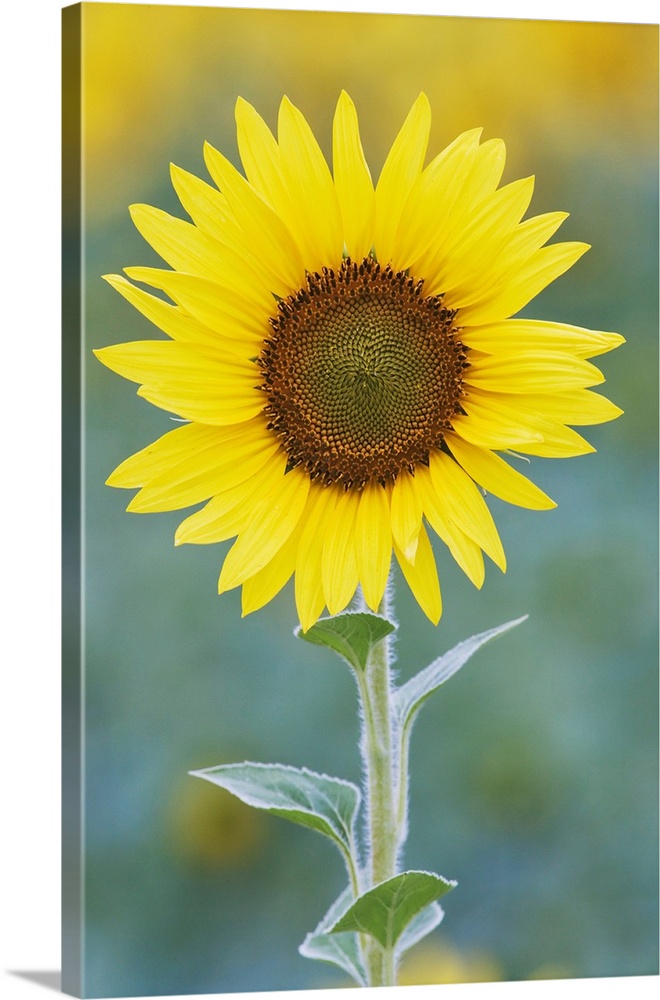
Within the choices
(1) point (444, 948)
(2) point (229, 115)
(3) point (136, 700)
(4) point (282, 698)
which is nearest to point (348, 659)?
(4) point (282, 698)

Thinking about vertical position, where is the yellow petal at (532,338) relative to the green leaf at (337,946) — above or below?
above

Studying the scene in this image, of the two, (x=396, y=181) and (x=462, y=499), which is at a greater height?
(x=396, y=181)

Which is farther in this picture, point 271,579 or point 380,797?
point 380,797

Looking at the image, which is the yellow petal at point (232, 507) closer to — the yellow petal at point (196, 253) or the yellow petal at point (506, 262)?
the yellow petal at point (196, 253)
